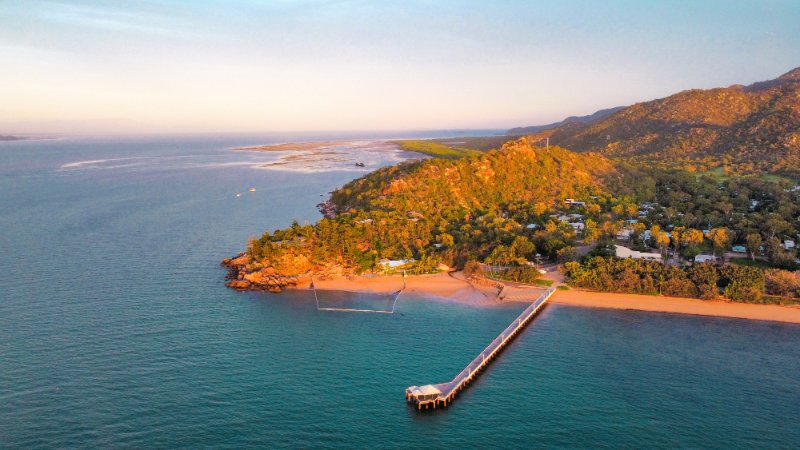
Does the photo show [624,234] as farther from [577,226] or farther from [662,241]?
[662,241]

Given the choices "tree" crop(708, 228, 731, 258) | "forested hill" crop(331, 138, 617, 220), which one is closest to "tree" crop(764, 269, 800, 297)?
"tree" crop(708, 228, 731, 258)

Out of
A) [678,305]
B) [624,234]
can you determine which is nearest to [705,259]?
[624,234]

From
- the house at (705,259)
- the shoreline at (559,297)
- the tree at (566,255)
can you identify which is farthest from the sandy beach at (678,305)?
the house at (705,259)

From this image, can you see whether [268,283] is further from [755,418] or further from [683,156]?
[683,156]

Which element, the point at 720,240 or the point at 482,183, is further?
the point at 482,183

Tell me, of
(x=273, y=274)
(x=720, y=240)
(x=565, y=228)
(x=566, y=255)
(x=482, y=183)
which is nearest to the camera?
(x=273, y=274)

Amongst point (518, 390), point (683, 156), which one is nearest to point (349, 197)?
point (518, 390)

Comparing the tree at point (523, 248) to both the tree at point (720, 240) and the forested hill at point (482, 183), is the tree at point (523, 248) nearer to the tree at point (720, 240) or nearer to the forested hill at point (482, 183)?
the forested hill at point (482, 183)
